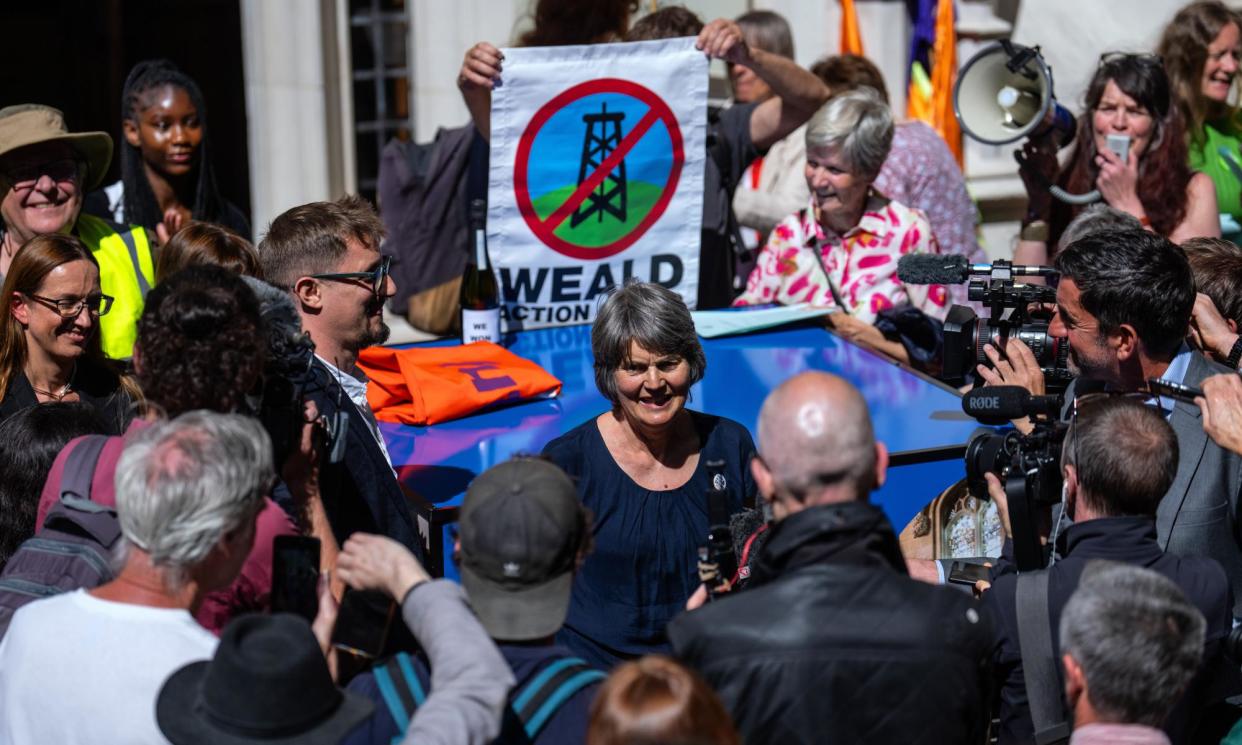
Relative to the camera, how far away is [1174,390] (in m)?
3.27

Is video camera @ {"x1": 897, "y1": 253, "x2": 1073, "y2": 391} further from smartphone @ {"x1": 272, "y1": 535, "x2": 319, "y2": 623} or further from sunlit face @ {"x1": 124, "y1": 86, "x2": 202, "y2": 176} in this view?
sunlit face @ {"x1": 124, "y1": 86, "x2": 202, "y2": 176}

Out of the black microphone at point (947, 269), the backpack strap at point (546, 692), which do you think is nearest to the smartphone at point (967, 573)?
the black microphone at point (947, 269)

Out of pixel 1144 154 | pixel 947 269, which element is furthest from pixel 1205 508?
pixel 1144 154

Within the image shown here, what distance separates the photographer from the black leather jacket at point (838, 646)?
8.02ft

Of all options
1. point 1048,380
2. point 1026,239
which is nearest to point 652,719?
point 1048,380

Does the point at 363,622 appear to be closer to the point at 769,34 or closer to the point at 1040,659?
the point at 1040,659

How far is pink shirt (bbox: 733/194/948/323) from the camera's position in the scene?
5180 mm

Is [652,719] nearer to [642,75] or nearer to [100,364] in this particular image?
[100,364]

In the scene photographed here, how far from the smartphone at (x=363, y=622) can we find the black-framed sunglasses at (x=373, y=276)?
131 cm

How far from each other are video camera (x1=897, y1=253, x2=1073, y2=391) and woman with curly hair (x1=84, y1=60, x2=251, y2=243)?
265cm

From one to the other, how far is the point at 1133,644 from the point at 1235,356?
5.44 ft

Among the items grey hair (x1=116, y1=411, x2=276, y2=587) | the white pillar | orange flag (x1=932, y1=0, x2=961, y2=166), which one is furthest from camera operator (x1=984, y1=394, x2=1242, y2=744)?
the white pillar

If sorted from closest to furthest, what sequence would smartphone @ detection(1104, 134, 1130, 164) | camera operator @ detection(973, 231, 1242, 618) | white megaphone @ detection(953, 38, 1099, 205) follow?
camera operator @ detection(973, 231, 1242, 618) < smartphone @ detection(1104, 134, 1130, 164) < white megaphone @ detection(953, 38, 1099, 205)

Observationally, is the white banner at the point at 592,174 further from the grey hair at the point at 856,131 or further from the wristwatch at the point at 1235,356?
the wristwatch at the point at 1235,356
